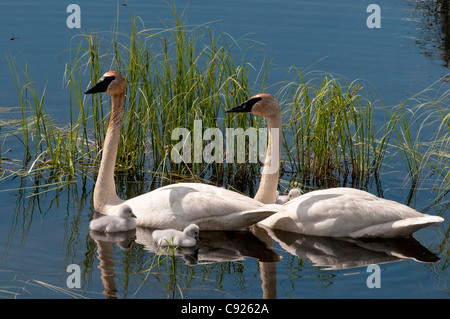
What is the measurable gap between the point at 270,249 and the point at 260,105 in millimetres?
1955

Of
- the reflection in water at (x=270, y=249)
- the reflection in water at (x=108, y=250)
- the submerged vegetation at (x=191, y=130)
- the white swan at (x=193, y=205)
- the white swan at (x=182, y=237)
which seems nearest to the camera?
the reflection in water at (x=108, y=250)

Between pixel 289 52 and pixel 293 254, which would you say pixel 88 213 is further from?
pixel 289 52

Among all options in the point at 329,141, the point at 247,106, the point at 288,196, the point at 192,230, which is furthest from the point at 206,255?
the point at 329,141

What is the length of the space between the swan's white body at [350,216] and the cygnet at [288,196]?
81 centimetres

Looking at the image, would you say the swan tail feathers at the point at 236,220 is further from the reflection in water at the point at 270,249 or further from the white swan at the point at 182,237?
the white swan at the point at 182,237

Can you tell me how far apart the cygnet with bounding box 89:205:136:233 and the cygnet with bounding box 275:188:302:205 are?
6.97 feet

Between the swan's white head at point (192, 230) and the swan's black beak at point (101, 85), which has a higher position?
the swan's black beak at point (101, 85)

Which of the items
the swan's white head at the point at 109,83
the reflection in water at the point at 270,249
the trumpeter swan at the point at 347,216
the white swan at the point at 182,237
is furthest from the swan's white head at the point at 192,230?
the swan's white head at the point at 109,83

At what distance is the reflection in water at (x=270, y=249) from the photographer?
9016mm

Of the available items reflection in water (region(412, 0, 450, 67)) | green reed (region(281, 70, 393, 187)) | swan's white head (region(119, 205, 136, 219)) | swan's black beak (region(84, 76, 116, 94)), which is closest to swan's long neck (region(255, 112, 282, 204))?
green reed (region(281, 70, 393, 187))

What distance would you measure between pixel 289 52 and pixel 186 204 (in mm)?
6912

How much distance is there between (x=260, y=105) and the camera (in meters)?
10.4

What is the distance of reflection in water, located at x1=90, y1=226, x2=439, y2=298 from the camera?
902cm

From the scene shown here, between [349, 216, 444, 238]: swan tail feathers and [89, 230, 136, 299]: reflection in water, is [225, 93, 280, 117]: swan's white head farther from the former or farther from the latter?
[89, 230, 136, 299]: reflection in water
